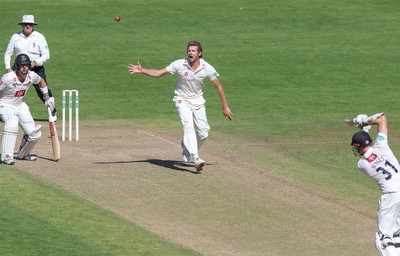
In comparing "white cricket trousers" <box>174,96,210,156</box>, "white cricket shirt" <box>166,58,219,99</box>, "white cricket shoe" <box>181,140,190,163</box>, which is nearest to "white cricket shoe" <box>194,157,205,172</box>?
"white cricket trousers" <box>174,96,210,156</box>

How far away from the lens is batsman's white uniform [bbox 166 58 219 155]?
2145 centimetres

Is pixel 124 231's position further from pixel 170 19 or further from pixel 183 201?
pixel 170 19

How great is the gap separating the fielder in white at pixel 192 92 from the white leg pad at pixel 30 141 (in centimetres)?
219

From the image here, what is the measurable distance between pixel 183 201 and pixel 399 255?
4.90m

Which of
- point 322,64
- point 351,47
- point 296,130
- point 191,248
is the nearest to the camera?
point 191,248

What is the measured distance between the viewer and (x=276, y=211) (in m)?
19.0

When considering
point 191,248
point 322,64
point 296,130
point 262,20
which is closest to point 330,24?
point 262,20

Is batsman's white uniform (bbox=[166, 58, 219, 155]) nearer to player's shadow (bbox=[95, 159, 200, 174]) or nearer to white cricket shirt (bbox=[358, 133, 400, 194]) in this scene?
player's shadow (bbox=[95, 159, 200, 174])

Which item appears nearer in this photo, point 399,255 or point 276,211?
point 399,255

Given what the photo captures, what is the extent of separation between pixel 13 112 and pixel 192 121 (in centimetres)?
347

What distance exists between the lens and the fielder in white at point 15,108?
69.6ft

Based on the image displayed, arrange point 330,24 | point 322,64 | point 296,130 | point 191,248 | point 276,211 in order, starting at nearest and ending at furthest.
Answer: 1. point 191,248
2. point 276,211
3. point 296,130
4. point 322,64
5. point 330,24

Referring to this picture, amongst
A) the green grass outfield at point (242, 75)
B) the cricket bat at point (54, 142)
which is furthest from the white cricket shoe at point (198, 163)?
the cricket bat at point (54, 142)

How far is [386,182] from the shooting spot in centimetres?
1609
